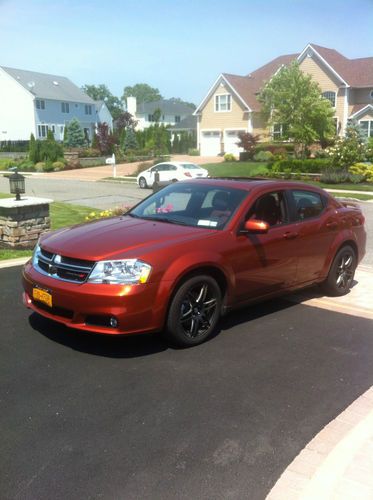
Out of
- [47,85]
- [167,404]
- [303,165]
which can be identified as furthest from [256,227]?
[47,85]

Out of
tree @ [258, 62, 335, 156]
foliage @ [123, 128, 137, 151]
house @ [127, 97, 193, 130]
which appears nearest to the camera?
tree @ [258, 62, 335, 156]

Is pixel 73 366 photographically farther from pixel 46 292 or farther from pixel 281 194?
pixel 281 194

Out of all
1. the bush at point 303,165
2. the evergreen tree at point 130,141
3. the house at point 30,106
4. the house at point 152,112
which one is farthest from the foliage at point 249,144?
the house at point 152,112

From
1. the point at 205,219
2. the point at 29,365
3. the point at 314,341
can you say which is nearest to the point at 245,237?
the point at 205,219

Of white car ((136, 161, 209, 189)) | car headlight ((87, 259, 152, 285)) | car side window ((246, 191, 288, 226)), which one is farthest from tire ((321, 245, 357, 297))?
white car ((136, 161, 209, 189))

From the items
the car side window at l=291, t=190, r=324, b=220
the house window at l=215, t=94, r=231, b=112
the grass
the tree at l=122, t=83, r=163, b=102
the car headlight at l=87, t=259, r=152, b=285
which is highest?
the tree at l=122, t=83, r=163, b=102

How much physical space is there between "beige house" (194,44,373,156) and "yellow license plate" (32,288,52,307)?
1543 inches

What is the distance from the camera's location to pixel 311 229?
6.05 m

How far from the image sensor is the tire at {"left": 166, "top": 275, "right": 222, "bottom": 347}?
466 centimetres

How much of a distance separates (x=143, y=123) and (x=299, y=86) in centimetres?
4953

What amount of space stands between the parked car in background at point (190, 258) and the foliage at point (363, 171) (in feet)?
64.2

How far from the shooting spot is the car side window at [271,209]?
5.57 m

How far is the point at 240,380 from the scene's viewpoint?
4.23 meters

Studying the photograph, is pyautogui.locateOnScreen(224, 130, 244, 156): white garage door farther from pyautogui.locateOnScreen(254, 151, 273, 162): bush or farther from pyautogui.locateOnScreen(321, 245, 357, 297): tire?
pyautogui.locateOnScreen(321, 245, 357, 297): tire
